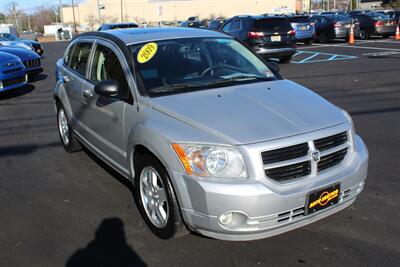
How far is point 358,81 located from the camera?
11094mm

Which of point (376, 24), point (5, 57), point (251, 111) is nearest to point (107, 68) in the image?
point (251, 111)

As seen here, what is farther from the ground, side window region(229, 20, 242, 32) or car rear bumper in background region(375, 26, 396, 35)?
side window region(229, 20, 242, 32)

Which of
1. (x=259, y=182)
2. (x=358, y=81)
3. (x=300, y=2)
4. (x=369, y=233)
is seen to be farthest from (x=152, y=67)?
(x=300, y=2)

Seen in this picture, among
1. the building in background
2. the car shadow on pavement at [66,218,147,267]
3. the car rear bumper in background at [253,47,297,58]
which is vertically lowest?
Result: the car shadow on pavement at [66,218,147,267]

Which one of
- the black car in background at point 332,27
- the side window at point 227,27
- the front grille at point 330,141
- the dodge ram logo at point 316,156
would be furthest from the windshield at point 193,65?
the black car in background at point 332,27

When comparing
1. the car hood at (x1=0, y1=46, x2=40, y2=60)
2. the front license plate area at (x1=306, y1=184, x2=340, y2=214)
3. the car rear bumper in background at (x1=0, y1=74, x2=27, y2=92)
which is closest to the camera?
the front license plate area at (x1=306, y1=184, x2=340, y2=214)

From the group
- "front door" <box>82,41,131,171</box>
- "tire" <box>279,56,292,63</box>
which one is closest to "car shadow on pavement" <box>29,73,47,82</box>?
"tire" <box>279,56,292,63</box>

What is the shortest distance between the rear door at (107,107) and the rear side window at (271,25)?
11611 millimetres

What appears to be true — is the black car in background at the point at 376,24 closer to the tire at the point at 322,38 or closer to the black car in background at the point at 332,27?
the black car in background at the point at 332,27

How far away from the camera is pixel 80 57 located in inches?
218

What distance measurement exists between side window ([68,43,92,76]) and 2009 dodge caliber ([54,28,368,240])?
0.49 metres

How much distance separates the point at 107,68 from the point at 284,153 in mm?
2274

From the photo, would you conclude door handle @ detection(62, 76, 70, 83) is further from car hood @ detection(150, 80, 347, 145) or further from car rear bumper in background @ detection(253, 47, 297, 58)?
car rear bumper in background @ detection(253, 47, 297, 58)

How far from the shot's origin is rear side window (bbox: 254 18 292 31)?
51.7 feet
